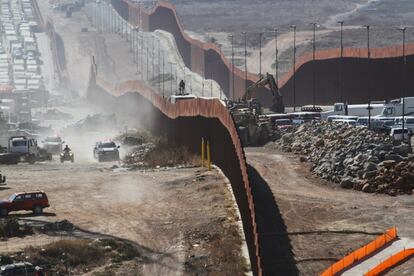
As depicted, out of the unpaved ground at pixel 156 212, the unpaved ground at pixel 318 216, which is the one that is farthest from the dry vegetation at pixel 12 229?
the unpaved ground at pixel 318 216

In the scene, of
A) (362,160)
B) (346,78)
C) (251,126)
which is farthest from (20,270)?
(346,78)

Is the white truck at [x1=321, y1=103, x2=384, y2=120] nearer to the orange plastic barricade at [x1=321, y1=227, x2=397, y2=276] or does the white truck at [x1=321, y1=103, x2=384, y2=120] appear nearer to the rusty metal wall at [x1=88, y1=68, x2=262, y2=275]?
the rusty metal wall at [x1=88, y1=68, x2=262, y2=275]

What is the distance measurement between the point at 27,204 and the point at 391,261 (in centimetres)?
2340

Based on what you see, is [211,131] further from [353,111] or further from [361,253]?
[361,253]

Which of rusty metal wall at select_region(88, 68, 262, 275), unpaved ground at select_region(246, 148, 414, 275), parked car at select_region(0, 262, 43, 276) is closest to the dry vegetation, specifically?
parked car at select_region(0, 262, 43, 276)

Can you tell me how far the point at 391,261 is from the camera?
3709cm

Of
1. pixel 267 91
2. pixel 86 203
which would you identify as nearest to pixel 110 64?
pixel 267 91

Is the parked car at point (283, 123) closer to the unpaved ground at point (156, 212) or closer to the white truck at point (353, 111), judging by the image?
the white truck at point (353, 111)

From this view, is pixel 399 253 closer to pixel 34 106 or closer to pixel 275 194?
pixel 275 194

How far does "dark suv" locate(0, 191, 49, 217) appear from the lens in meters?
56.0

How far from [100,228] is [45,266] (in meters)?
7.86

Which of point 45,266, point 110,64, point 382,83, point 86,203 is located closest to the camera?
point 45,266

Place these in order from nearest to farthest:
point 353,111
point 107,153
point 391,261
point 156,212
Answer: point 391,261 → point 156,212 → point 107,153 → point 353,111

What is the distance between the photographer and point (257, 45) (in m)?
186
